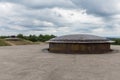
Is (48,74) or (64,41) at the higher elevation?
(64,41)

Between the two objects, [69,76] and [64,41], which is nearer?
[69,76]

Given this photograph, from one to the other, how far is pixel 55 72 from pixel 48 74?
0.46 m

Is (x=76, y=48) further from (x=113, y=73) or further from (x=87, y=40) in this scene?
(x=113, y=73)

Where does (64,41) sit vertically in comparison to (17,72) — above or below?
above

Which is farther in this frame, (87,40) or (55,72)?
→ (87,40)

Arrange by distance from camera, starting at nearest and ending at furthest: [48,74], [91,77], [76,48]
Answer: [91,77] → [48,74] → [76,48]

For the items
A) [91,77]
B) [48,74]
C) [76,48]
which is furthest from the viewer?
[76,48]

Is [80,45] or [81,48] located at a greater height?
[80,45]

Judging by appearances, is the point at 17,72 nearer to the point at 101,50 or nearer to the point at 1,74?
the point at 1,74

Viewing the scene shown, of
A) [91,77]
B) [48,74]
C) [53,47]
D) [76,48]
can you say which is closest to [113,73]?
[91,77]

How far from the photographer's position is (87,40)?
17.1 metres

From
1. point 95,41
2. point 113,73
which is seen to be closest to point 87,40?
point 95,41

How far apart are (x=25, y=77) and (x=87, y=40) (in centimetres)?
964

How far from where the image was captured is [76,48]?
55.5 feet
